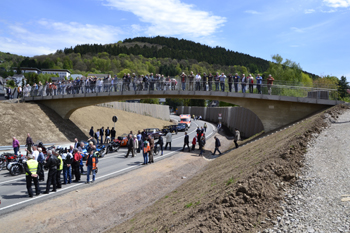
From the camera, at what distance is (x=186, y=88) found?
2852 cm

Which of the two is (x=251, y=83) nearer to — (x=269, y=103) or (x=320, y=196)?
(x=269, y=103)

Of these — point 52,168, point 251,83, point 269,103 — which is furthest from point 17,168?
point 269,103

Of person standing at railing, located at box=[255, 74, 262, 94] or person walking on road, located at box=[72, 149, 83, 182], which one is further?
person standing at railing, located at box=[255, 74, 262, 94]

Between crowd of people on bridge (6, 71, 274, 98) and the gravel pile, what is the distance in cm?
1568

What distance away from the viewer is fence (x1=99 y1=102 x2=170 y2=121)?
177 feet

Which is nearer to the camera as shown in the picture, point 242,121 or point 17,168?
point 17,168

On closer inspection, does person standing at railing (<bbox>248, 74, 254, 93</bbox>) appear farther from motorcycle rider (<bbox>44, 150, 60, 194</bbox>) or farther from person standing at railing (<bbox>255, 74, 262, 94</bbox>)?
motorcycle rider (<bbox>44, 150, 60, 194</bbox>)

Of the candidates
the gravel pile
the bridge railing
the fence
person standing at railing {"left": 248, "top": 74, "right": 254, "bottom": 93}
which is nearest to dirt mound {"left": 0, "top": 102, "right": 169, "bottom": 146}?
the bridge railing

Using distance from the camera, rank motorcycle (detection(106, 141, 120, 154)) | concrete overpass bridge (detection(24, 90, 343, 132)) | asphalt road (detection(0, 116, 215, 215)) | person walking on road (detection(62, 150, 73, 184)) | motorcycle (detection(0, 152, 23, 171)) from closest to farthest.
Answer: asphalt road (detection(0, 116, 215, 215)), person walking on road (detection(62, 150, 73, 184)), motorcycle (detection(0, 152, 23, 171)), motorcycle (detection(106, 141, 120, 154)), concrete overpass bridge (detection(24, 90, 343, 132))

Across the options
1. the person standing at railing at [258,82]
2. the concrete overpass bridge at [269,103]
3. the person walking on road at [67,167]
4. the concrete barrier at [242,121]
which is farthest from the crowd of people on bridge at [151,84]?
the person walking on road at [67,167]

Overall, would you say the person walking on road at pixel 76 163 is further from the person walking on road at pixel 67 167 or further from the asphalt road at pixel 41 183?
the asphalt road at pixel 41 183

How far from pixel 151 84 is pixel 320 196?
78.4 feet

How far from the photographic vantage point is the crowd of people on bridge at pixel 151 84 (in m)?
26.6

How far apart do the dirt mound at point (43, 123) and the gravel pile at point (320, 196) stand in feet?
84.9
